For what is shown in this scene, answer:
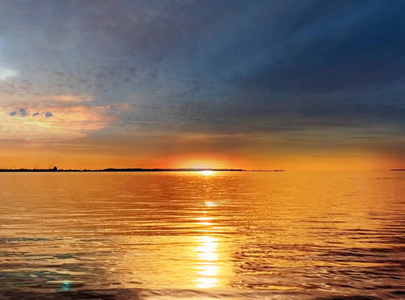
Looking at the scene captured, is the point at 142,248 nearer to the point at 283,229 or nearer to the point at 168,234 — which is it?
the point at 168,234

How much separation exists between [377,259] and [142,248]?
1260 centimetres

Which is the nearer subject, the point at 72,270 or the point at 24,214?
the point at 72,270

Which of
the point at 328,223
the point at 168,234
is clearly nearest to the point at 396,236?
the point at 328,223

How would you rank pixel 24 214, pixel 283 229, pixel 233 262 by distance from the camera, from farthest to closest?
pixel 24 214 → pixel 283 229 → pixel 233 262

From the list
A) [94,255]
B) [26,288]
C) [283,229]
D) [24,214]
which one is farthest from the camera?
[24,214]

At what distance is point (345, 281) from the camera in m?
15.9

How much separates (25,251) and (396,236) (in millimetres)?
23495

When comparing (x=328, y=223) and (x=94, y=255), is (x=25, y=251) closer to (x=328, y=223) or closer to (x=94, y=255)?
(x=94, y=255)

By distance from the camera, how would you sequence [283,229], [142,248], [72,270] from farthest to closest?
[283,229] < [142,248] < [72,270]

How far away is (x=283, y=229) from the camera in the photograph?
30984 millimetres

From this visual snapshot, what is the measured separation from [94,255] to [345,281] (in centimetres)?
1253

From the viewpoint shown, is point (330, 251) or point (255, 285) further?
point (330, 251)

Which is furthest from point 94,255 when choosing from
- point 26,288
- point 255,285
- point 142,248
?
point 255,285

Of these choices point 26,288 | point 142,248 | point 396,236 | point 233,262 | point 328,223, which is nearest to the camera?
point 26,288
